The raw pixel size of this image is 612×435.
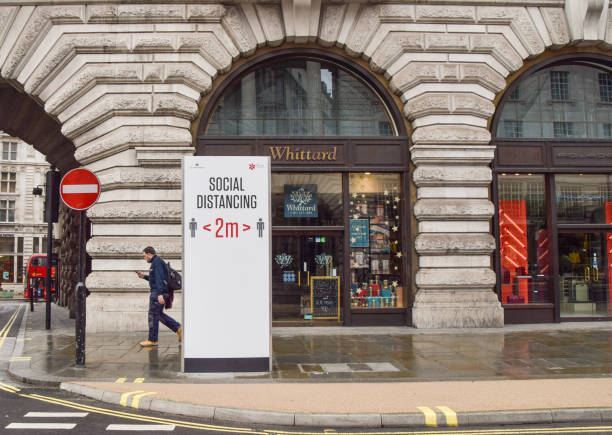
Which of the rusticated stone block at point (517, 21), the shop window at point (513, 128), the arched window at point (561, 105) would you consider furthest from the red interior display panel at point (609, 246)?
the rusticated stone block at point (517, 21)

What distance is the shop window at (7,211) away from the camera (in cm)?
6044

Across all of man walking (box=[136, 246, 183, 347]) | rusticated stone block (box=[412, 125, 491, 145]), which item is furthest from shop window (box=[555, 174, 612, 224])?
man walking (box=[136, 246, 183, 347])

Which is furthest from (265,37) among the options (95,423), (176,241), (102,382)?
(95,423)

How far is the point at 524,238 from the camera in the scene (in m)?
13.5

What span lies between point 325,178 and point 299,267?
7.07 ft

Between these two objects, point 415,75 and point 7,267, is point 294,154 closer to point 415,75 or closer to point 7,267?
point 415,75

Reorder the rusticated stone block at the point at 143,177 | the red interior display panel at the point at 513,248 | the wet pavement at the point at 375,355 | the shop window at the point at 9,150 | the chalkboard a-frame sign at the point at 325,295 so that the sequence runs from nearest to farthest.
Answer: the wet pavement at the point at 375,355, the rusticated stone block at the point at 143,177, the chalkboard a-frame sign at the point at 325,295, the red interior display panel at the point at 513,248, the shop window at the point at 9,150

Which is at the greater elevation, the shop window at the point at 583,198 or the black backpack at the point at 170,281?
the shop window at the point at 583,198

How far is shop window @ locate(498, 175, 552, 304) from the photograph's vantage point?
13297mm

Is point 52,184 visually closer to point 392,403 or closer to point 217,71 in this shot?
point 217,71

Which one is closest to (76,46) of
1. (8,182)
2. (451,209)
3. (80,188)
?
(80,188)

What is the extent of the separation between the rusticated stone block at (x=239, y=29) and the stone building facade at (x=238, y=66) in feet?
0.10

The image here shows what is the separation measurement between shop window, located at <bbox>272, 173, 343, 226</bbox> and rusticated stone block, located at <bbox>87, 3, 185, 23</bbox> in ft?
13.8

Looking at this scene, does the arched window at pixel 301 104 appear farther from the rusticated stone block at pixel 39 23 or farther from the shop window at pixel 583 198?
the shop window at pixel 583 198
